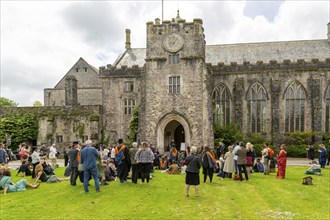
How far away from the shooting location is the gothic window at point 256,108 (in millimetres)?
33469

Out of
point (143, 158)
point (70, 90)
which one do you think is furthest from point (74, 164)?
point (70, 90)

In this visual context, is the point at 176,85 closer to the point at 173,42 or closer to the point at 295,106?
the point at 173,42

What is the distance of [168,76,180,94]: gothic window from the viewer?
2962cm

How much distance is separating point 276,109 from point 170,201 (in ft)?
79.6

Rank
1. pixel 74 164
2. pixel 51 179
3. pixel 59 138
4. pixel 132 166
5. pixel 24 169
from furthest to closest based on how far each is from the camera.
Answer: pixel 59 138 < pixel 24 169 < pixel 51 179 < pixel 132 166 < pixel 74 164

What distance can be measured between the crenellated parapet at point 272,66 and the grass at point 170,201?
62.9ft

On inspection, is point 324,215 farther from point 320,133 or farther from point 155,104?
point 320,133

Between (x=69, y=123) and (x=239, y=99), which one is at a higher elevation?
(x=239, y=99)

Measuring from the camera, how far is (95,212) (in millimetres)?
10211

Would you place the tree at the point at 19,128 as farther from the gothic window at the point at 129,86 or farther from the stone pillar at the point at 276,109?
the stone pillar at the point at 276,109

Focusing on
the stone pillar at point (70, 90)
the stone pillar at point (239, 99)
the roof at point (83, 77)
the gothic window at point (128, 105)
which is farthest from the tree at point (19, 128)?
the stone pillar at point (239, 99)

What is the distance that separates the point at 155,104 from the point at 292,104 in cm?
1423

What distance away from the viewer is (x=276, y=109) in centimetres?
3306

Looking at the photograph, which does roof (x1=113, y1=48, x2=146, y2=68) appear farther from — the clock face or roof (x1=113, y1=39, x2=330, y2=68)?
the clock face
